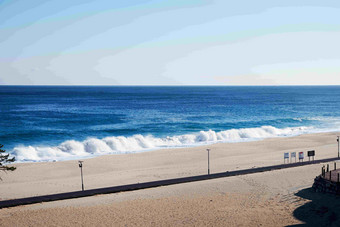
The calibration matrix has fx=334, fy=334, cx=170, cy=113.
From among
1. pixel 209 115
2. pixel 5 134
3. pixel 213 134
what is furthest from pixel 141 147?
pixel 209 115

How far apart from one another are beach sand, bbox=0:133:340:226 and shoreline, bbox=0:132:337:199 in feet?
0.26

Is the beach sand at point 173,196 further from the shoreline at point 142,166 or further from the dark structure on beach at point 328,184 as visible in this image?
the dark structure on beach at point 328,184

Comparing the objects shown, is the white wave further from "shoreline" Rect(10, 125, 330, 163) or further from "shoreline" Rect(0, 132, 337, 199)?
"shoreline" Rect(0, 132, 337, 199)

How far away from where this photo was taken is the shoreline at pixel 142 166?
83.7ft

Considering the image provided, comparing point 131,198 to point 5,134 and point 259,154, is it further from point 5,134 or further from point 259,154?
point 5,134

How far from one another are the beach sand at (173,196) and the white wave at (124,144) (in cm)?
590

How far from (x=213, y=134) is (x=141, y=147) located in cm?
1239

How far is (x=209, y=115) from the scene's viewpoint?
7394 cm

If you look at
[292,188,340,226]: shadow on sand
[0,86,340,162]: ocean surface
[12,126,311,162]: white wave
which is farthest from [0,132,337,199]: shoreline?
[292,188,340,226]: shadow on sand

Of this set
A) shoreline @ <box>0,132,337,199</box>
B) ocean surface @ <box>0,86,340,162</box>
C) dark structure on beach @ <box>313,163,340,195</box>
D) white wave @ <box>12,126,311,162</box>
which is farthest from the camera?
ocean surface @ <box>0,86,340,162</box>

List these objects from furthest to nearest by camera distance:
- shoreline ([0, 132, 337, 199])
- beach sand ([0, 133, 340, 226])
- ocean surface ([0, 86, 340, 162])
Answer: ocean surface ([0, 86, 340, 162]) < shoreline ([0, 132, 337, 199]) < beach sand ([0, 133, 340, 226])

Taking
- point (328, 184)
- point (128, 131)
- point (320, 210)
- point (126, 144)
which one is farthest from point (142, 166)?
point (128, 131)

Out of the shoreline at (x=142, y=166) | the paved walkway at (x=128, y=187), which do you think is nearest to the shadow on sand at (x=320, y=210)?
the paved walkway at (x=128, y=187)

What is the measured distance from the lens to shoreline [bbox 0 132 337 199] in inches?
1005
